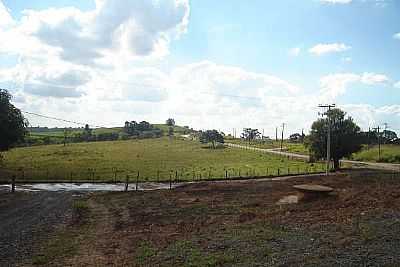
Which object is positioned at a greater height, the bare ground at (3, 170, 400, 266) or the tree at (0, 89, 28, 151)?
the tree at (0, 89, 28, 151)

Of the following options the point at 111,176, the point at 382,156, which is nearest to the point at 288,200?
the point at 111,176

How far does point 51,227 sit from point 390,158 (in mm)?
86838

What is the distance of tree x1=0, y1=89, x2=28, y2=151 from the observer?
183ft

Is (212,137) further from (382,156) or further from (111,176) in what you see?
(111,176)

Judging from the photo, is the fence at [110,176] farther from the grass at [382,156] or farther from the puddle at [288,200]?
the grass at [382,156]

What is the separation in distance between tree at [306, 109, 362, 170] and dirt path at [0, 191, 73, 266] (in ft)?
159

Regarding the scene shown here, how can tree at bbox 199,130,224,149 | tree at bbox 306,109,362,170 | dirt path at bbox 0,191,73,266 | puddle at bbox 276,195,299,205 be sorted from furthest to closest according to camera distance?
1. tree at bbox 199,130,224,149
2. tree at bbox 306,109,362,170
3. puddle at bbox 276,195,299,205
4. dirt path at bbox 0,191,73,266

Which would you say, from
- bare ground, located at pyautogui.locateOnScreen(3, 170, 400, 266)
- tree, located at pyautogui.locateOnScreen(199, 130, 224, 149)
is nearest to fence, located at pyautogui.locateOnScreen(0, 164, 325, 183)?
bare ground, located at pyautogui.locateOnScreen(3, 170, 400, 266)

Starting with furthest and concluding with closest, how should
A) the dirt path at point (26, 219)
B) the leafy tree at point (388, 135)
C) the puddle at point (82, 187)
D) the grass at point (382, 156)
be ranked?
the leafy tree at point (388, 135), the grass at point (382, 156), the puddle at point (82, 187), the dirt path at point (26, 219)

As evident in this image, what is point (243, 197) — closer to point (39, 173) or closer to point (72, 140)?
point (39, 173)

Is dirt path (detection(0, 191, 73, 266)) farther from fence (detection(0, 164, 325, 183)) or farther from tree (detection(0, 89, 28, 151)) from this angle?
tree (detection(0, 89, 28, 151))

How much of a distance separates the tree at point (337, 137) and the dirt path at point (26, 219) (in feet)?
159

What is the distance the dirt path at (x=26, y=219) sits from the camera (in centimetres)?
1891

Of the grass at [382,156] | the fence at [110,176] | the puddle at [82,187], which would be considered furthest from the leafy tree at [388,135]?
the puddle at [82,187]
